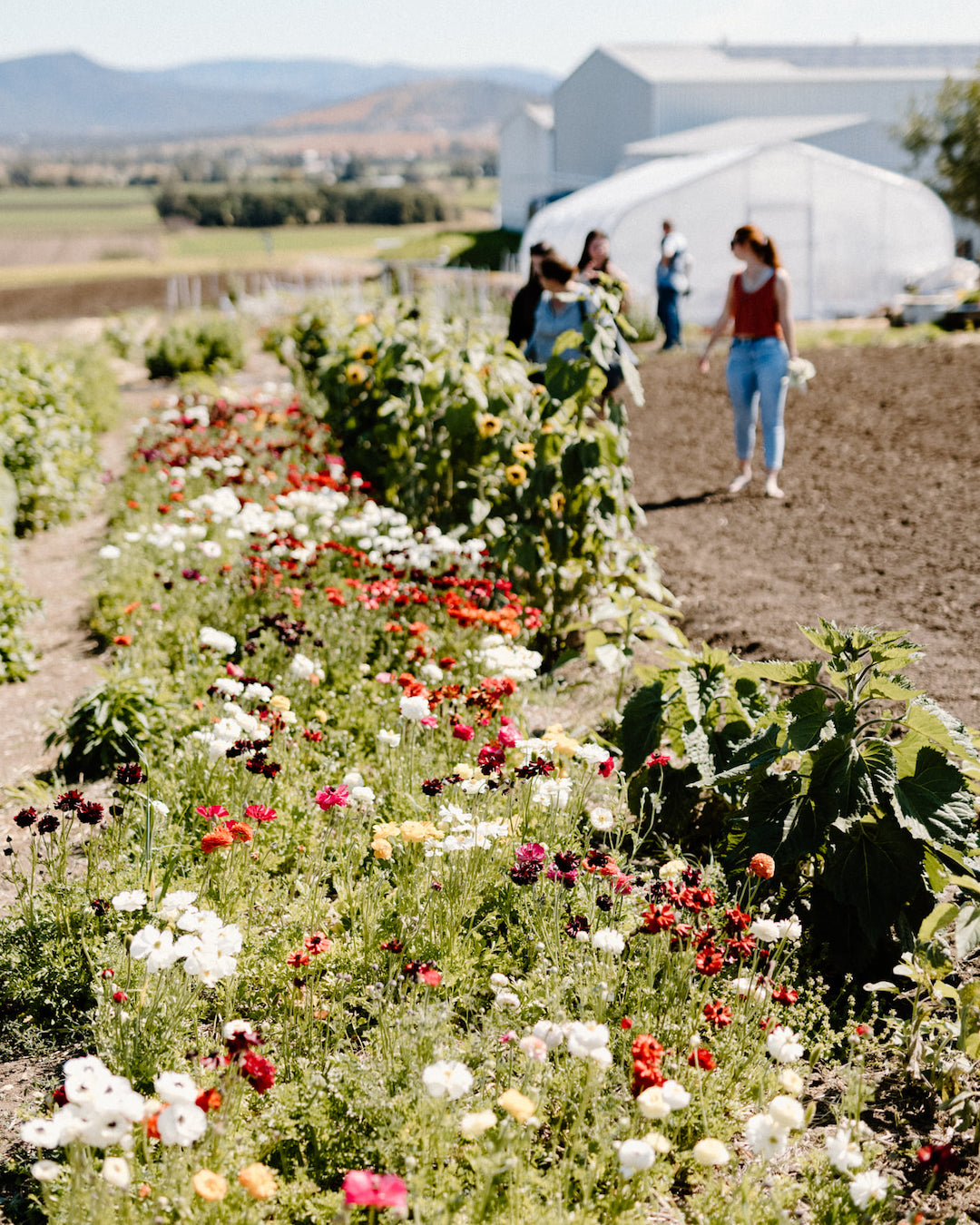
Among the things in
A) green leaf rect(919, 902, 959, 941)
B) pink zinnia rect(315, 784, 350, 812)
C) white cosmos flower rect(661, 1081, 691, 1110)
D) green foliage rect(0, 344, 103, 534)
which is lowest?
white cosmos flower rect(661, 1081, 691, 1110)

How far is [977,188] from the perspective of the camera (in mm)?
25578

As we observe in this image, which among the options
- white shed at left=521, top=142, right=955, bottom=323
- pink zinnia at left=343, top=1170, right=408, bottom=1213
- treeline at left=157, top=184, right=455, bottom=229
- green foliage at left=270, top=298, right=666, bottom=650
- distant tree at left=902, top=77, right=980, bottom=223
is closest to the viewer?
pink zinnia at left=343, top=1170, right=408, bottom=1213

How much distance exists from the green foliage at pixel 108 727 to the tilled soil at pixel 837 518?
100 inches

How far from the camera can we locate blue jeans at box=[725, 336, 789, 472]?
7207 mm

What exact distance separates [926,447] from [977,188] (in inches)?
790

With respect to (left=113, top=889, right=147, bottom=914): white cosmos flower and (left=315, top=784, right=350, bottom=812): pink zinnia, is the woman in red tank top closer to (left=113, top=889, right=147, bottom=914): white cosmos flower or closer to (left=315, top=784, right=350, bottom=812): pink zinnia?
(left=315, top=784, right=350, bottom=812): pink zinnia

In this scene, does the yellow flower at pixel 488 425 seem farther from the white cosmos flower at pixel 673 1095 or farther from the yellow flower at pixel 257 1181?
the yellow flower at pixel 257 1181

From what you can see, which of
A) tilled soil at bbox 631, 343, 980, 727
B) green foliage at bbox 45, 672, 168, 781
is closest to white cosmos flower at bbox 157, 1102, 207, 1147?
green foliage at bbox 45, 672, 168, 781

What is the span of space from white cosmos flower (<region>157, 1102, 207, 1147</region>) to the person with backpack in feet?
45.6

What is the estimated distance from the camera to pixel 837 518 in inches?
284

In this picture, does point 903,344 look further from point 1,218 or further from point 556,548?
point 1,218

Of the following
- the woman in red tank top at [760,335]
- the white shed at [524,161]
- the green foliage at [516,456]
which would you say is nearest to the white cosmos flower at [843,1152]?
the green foliage at [516,456]

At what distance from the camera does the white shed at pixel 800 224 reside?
1864 centimetres

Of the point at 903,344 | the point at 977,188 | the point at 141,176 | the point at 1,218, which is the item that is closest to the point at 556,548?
the point at 903,344
